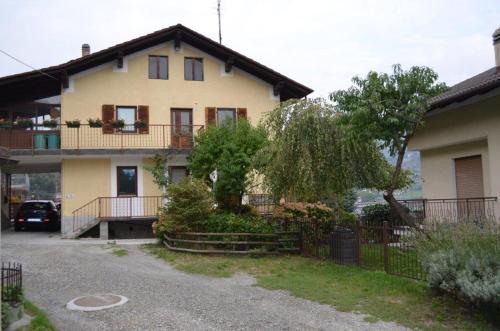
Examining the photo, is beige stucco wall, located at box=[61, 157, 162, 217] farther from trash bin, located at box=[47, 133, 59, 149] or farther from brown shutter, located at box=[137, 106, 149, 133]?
brown shutter, located at box=[137, 106, 149, 133]

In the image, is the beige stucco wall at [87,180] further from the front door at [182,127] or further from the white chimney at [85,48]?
the white chimney at [85,48]

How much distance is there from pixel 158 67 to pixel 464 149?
13.0m

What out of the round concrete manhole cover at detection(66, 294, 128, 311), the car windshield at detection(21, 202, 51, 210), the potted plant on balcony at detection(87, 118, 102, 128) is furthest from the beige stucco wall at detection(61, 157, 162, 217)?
the round concrete manhole cover at detection(66, 294, 128, 311)

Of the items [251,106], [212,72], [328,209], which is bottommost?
[328,209]

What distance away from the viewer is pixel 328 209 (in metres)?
16.4

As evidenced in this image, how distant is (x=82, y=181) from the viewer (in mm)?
19156

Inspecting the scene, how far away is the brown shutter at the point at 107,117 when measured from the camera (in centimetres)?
1930

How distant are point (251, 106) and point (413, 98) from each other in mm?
11831

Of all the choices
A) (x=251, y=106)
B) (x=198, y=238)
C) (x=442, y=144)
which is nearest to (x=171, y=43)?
(x=251, y=106)

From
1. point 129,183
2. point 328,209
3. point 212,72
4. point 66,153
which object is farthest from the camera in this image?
point 212,72

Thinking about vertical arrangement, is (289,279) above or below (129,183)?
below

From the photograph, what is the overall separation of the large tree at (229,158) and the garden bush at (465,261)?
6731 mm

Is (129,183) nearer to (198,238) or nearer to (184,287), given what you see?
(198,238)

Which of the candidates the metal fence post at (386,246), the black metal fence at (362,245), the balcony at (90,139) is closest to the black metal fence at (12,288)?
the black metal fence at (362,245)
